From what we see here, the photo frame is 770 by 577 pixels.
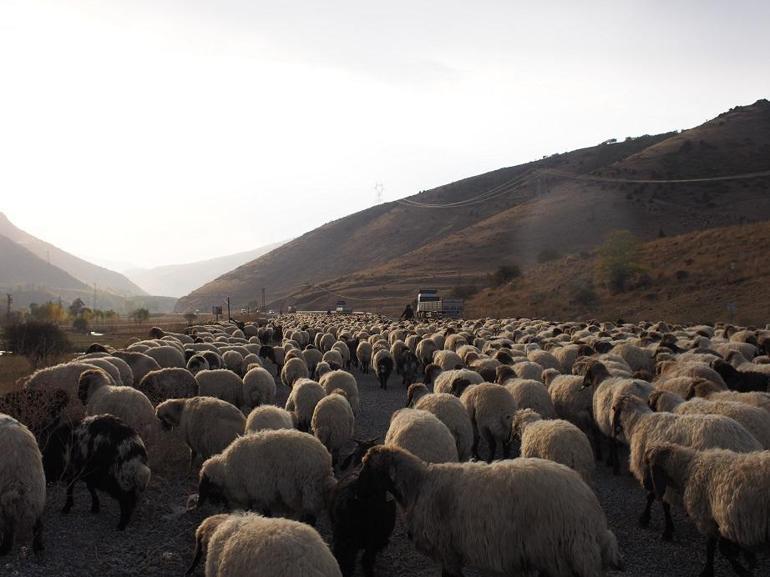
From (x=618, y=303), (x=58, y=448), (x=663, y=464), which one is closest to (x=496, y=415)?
(x=663, y=464)

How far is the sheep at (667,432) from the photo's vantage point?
760 centimetres

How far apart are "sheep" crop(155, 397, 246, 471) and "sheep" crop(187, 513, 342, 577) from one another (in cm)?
450

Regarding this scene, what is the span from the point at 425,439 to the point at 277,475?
82.3 inches

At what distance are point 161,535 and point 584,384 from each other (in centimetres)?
780

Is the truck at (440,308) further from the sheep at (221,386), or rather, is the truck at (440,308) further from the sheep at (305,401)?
the sheep at (305,401)

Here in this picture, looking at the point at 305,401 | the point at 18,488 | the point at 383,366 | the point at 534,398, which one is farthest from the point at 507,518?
the point at 383,366

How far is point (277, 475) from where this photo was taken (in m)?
7.33

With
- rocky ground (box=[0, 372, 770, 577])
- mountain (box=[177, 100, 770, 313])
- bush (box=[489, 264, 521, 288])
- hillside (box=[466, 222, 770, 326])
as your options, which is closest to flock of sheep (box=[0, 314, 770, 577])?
rocky ground (box=[0, 372, 770, 577])

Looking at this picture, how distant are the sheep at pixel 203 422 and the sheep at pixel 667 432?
5.93 meters

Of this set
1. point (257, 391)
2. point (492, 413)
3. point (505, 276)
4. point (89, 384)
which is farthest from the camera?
point (505, 276)

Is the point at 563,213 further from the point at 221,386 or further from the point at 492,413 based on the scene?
the point at 492,413

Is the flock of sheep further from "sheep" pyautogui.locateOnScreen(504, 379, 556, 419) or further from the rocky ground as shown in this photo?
the rocky ground

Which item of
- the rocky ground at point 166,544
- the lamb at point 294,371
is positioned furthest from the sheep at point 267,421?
the lamb at point 294,371

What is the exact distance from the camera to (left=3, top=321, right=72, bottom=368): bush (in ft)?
94.2
